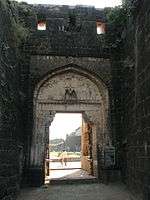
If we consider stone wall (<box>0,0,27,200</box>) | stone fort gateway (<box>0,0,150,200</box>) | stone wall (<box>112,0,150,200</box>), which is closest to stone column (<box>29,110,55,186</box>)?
stone fort gateway (<box>0,0,150,200</box>)

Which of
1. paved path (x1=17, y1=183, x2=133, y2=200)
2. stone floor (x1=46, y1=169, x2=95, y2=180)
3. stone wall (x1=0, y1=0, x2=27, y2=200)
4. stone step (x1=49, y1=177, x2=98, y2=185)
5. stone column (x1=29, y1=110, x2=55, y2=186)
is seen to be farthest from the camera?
stone floor (x1=46, y1=169, x2=95, y2=180)

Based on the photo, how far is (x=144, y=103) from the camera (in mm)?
7184

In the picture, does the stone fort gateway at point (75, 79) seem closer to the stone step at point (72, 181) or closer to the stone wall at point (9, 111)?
the stone wall at point (9, 111)

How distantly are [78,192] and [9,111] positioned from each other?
8.68 feet

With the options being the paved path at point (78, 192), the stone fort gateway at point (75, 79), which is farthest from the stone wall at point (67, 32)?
the paved path at point (78, 192)

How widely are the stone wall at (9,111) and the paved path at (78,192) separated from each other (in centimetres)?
49

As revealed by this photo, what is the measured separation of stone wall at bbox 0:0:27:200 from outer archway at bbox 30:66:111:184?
925 mm

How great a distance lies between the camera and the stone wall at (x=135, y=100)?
7.02 metres

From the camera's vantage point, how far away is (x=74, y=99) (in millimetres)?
10273

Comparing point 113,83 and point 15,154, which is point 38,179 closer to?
point 15,154

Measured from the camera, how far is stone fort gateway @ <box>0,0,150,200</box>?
8945 millimetres

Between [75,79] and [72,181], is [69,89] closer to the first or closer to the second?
[75,79]

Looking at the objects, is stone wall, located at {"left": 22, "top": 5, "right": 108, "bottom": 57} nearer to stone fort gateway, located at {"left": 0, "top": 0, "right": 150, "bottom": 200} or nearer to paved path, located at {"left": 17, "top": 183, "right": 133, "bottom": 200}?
stone fort gateway, located at {"left": 0, "top": 0, "right": 150, "bottom": 200}

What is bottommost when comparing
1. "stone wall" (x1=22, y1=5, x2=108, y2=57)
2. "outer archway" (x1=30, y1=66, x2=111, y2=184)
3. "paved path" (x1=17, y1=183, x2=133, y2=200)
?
"paved path" (x1=17, y1=183, x2=133, y2=200)
